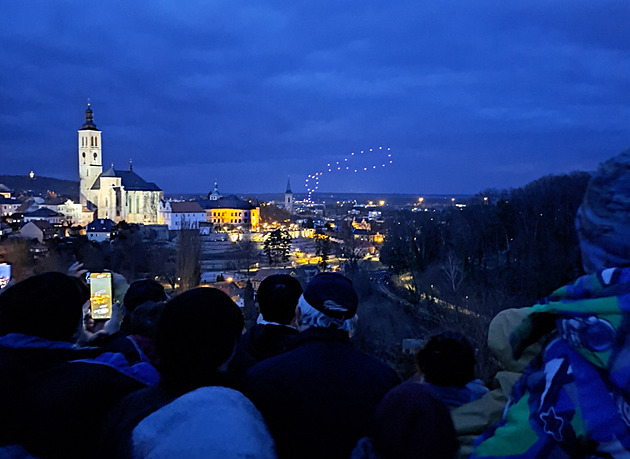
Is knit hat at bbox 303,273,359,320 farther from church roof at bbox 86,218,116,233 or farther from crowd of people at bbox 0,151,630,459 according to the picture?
church roof at bbox 86,218,116,233

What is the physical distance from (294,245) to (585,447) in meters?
41.3

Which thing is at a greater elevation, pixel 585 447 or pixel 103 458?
pixel 585 447

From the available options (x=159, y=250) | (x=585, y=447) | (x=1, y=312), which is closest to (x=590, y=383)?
(x=585, y=447)

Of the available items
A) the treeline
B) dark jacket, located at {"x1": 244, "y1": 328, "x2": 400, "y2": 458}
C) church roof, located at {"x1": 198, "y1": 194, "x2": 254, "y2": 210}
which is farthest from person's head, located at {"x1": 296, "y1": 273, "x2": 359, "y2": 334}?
church roof, located at {"x1": 198, "y1": 194, "x2": 254, "y2": 210}

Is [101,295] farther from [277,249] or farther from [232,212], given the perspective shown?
[232,212]

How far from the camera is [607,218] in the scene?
1035 mm

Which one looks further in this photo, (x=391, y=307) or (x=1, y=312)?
(x=391, y=307)

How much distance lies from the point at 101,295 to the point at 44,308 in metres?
2.31

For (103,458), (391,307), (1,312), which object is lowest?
(391,307)

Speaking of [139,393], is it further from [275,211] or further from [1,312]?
[275,211]

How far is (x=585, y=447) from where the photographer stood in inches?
37.4

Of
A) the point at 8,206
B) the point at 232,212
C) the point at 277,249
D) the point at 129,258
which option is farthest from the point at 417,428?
the point at 8,206

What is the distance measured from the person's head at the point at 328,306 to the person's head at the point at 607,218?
78 centimetres

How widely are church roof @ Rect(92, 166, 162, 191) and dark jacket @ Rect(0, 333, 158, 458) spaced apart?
177ft
